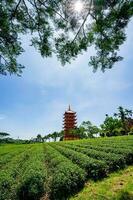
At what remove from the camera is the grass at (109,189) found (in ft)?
27.7

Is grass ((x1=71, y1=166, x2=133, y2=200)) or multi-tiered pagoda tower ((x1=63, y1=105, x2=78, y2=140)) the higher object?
multi-tiered pagoda tower ((x1=63, y1=105, x2=78, y2=140))

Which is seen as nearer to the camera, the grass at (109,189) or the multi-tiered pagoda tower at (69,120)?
the grass at (109,189)

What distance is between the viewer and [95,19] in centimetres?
702

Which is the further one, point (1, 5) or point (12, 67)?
point (12, 67)

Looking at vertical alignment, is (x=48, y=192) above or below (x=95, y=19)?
below

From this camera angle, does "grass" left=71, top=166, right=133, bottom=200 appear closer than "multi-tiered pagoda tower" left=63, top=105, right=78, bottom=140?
Yes

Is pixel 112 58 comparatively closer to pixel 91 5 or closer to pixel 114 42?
pixel 114 42

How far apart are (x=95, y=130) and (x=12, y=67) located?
80308 millimetres

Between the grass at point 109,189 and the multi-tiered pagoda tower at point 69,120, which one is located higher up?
the multi-tiered pagoda tower at point 69,120

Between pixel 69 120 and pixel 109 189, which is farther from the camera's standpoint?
pixel 69 120

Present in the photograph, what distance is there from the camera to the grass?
8.43 meters

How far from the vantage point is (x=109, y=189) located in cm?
950

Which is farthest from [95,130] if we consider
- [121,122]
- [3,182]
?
[3,182]

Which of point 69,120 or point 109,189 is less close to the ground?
point 69,120
